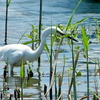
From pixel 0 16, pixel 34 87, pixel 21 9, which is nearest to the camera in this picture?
pixel 34 87

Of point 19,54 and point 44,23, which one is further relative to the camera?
point 44,23

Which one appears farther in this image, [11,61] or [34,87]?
[11,61]

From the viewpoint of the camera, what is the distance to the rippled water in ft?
25.1

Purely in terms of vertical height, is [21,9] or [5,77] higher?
[21,9]

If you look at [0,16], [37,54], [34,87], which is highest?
[0,16]

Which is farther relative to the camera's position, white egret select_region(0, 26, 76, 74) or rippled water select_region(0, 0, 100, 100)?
white egret select_region(0, 26, 76, 74)

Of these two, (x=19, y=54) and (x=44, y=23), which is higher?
(x=44, y=23)

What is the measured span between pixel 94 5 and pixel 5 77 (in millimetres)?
12191

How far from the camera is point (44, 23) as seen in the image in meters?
14.7

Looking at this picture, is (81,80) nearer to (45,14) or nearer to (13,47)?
(13,47)

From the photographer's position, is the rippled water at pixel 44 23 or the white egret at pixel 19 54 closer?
the rippled water at pixel 44 23

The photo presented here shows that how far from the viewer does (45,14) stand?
55.4 feet

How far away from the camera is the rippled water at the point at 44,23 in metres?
7.64

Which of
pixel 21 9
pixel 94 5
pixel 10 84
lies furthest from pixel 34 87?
pixel 94 5
